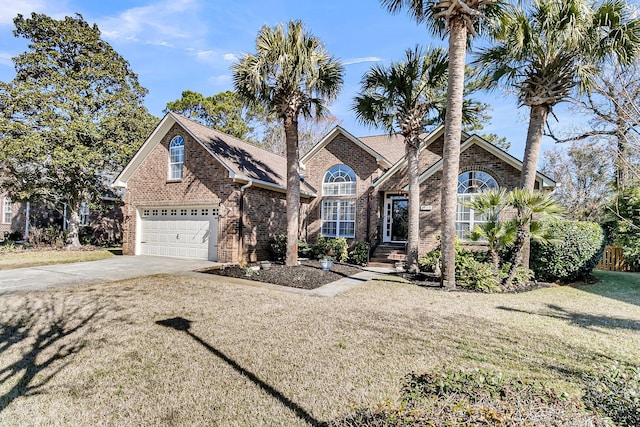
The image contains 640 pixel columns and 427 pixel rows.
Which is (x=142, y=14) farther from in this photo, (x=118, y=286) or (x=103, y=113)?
(x=103, y=113)

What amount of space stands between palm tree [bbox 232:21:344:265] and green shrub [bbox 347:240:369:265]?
12.7 feet

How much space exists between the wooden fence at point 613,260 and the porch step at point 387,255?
986 centimetres

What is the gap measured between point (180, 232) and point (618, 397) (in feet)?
50.9

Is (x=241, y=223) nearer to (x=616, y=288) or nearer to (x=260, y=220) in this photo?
(x=260, y=220)

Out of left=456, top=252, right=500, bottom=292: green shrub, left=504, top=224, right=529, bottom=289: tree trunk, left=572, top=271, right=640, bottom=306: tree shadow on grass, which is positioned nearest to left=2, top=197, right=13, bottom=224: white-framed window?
left=456, top=252, right=500, bottom=292: green shrub

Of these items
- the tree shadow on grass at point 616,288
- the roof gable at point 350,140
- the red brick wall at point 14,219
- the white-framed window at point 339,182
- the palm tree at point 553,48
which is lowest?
the tree shadow on grass at point 616,288

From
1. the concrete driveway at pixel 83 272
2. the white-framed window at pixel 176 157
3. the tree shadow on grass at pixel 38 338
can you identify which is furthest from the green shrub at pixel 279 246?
the tree shadow on grass at pixel 38 338

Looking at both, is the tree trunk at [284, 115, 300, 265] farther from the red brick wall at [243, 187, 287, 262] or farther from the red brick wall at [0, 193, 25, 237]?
the red brick wall at [0, 193, 25, 237]

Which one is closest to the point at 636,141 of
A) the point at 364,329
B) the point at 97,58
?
the point at 364,329

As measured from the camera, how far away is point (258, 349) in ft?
15.4

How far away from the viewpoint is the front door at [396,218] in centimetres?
1656

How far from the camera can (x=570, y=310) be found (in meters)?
7.43

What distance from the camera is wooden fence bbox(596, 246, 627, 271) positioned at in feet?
50.7

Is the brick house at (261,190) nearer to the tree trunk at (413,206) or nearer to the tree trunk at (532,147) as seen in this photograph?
the tree trunk at (413,206)
